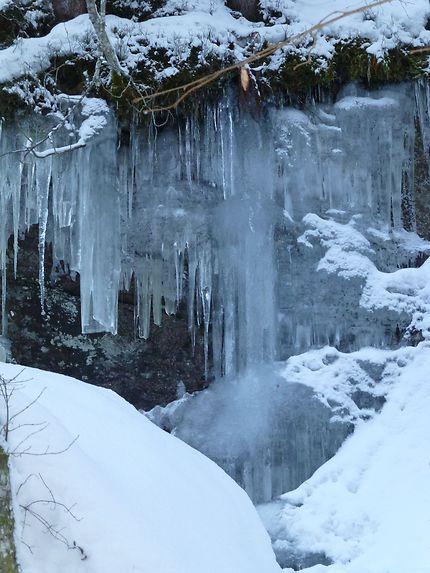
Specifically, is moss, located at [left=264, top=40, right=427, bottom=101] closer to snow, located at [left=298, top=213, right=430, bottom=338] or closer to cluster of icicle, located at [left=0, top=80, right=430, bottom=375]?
cluster of icicle, located at [left=0, top=80, right=430, bottom=375]

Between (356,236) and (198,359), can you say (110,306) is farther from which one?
(356,236)

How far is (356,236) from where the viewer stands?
7.83 metres

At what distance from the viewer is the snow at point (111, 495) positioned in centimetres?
263

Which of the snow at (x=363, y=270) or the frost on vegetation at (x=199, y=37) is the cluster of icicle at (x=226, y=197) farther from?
Result: the frost on vegetation at (x=199, y=37)

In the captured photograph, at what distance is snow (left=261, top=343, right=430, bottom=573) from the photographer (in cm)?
575

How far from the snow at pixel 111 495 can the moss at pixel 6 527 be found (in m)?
0.03

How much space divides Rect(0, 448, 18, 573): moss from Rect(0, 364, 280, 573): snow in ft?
0.08

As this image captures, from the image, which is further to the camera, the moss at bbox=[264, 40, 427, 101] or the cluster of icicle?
the moss at bbox=[264, 40, 427, 101]

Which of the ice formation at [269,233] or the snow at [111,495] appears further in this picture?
the ice formation at [269,233]

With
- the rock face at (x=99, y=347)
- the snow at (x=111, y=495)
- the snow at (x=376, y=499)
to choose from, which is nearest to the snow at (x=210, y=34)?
the rock face at (x=99, y=347)

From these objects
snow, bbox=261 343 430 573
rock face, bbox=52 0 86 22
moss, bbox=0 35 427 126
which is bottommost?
snow, bbox=261 343 430 573

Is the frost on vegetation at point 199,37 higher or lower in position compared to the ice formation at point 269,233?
higher

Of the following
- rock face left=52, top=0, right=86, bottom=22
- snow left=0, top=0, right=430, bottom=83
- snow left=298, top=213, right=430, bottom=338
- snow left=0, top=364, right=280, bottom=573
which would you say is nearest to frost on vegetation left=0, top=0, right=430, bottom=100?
snow left=0, top=0, right=430, bottom=83

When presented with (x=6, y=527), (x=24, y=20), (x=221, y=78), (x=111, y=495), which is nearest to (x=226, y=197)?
(x=221, y=78)
